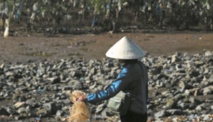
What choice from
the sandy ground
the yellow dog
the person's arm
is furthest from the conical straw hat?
the sandy ground

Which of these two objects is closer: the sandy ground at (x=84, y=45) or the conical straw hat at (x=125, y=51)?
the conical straw hat at (x=125, y=51)

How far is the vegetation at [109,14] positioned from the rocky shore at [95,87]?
965 cm

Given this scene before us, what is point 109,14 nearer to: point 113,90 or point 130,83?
point 130,83

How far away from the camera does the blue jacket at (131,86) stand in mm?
5375

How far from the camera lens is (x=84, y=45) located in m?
21.6

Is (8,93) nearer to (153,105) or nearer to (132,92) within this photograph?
(153,105)

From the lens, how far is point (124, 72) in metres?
5.45

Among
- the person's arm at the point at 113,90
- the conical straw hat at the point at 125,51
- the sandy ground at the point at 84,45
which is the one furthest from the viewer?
the sandy ground at the point at 84,45

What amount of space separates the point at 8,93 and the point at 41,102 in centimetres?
139

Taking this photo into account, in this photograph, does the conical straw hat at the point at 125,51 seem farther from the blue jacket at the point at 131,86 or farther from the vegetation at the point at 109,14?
the vegetation at the point at 109,14

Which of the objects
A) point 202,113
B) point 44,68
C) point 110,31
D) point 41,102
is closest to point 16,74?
point 44,68

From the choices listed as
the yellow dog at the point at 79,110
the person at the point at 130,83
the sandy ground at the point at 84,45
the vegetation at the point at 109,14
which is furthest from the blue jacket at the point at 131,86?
the vegetation at the point at 109,14

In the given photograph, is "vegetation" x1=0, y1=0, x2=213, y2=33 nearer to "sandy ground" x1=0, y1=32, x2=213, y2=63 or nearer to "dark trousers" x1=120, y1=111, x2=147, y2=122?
"sandy ground" x1=0, y1=32, x2=213, y2=63

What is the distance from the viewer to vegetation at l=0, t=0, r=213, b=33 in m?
26.5
